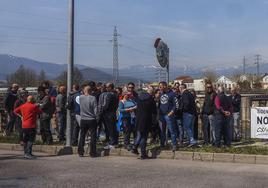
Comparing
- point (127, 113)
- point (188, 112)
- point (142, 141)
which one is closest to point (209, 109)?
point (188, 112)

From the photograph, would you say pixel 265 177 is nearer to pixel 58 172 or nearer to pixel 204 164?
pixel 204 164

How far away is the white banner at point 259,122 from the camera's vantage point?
52.5 ft

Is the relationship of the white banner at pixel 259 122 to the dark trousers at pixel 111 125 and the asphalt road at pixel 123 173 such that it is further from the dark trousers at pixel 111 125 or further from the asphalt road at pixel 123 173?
the dark trousers at pixel 111 125

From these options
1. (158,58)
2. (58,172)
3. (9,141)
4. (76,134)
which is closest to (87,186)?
(58,172)

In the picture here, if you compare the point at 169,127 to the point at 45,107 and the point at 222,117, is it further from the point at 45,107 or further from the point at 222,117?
the point at 45,107

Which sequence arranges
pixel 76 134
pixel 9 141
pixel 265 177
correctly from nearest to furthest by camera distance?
pixel 265 177 → pixel 76 134 → pixel 9 141

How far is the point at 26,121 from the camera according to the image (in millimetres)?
14156

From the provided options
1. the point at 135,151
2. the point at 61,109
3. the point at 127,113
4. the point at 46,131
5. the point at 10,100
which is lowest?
the point at 135,151

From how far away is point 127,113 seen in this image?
15133mm

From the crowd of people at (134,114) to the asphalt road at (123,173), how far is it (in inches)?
31.5

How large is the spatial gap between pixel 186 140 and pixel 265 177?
5722 mm

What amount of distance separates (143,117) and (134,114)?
1301mm

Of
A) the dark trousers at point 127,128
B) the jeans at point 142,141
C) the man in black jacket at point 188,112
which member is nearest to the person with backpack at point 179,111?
the man in black jacket at point 188,112

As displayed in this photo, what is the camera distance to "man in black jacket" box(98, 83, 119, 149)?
15.1 metres
